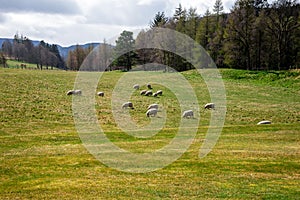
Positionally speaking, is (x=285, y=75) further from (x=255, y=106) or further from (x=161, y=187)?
(x=161, y=187)

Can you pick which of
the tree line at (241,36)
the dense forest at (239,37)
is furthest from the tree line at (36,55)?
the tree line at (241,36)

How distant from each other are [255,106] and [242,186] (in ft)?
85.9

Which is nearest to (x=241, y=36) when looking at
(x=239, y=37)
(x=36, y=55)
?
(x=239, y=37)

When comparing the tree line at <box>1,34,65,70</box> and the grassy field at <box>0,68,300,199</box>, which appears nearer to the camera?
the grassy field at <box>0,68,300,199</box>

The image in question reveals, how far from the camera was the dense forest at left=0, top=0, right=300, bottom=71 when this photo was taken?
72250mm

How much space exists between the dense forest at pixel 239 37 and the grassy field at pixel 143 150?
135 feet

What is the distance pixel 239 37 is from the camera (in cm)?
7512

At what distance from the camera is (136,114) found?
31688 mm

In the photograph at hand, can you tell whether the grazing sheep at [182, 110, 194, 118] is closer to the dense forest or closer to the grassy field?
the grassy field

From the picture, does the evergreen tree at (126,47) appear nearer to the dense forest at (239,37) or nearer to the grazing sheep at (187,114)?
the dense forest at (239,37)

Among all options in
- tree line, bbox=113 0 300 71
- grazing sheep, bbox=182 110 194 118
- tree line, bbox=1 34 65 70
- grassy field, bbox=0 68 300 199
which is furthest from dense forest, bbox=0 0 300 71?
tree line, bbox=1 34 65 70

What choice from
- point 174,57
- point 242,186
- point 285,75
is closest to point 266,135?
point 242,186

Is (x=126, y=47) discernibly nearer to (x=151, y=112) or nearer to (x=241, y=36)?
(x=241, y=36)

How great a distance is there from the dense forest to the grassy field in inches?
1622
